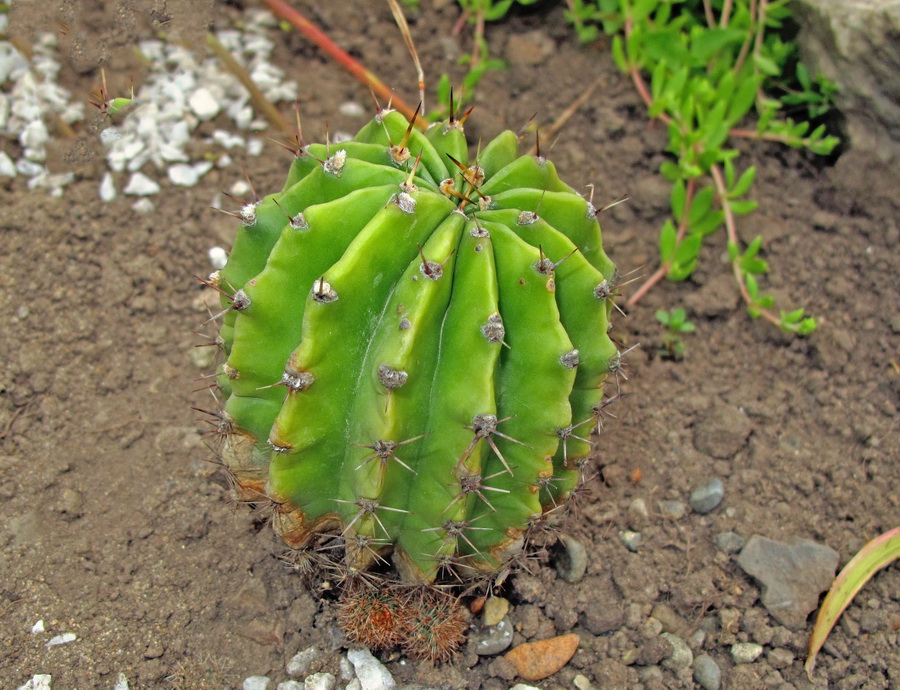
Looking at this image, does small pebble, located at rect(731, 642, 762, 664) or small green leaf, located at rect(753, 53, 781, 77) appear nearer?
small pebble, located at rect(731, 642, 762, 664)

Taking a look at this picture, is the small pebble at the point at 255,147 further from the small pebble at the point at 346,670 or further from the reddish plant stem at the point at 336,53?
the small pebble at the point at 346,670

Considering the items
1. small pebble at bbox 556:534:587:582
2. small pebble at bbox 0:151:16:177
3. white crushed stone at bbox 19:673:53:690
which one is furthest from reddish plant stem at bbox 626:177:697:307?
small pebble at bbox 0:151:16:177

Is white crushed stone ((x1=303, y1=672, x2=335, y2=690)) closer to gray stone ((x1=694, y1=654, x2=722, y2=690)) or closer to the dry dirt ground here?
the dry dirt ground

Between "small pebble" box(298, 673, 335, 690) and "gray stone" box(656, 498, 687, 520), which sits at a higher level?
"gray stone" box(656, 498, 687, 520)

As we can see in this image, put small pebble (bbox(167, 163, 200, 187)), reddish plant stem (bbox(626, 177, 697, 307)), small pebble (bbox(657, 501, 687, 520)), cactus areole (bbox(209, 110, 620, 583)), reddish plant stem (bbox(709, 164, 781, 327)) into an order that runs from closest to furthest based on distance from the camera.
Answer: cactus areole (bbox(209, 110, 620, 583)) → small pebble (bbox(657, 501, 687, 520)) → reddish plant stem (bbox(709, 164, 781, 327)) → reddish plant stem (bbox(626, 177, 697, 307)) → small pebble (bbox(167, 163, 200, 187))

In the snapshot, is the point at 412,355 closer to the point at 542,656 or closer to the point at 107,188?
the point at 542,656

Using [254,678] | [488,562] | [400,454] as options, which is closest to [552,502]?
[488,562]

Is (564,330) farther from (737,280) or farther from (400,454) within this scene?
(737,280)

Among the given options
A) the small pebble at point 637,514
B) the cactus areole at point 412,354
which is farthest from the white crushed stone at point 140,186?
the small pebble at point 637,514
